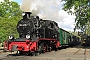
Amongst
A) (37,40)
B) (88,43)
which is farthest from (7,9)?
(37,40)

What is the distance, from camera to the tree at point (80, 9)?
31.8 metres

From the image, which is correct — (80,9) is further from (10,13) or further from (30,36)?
(10,13)

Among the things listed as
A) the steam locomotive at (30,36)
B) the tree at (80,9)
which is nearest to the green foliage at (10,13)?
the tree at (80,9)

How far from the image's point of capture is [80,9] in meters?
33.3

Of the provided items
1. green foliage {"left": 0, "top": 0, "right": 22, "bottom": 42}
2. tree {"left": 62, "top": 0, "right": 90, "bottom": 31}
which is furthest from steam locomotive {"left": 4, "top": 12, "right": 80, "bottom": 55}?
green foliage {"left": 0, "top": 0, "right": 22, "bottom": 42}

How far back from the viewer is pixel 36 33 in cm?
1855

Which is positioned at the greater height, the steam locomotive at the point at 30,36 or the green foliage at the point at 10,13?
the green foliage at the point at 10,13

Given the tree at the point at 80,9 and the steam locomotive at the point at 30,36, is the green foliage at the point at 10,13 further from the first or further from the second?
the steam locomotive at the point at 30,36

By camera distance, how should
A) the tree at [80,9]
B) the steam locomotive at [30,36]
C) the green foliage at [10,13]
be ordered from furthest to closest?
the green foliage at [10,13], the tree at [80,9], the steam locomotive at [30,36]

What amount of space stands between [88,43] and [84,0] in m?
12.9

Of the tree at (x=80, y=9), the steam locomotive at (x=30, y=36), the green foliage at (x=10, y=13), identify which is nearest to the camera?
the steam locomotive at (x=30, y=36)

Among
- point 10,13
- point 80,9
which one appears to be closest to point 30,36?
point 80,9

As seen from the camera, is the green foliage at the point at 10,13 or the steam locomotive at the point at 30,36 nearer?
the steam locomotive at the point at 30,36

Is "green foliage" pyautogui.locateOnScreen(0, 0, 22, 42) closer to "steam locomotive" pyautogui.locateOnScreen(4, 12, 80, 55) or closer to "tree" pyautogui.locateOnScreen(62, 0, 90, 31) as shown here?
"tree" pyautogui.locateOnScreen(62, 0, 90, 31)
